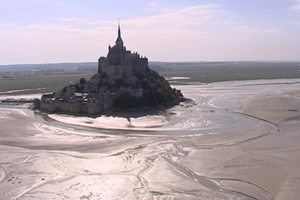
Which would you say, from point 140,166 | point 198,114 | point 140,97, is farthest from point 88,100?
point 140,166

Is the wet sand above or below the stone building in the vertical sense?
below

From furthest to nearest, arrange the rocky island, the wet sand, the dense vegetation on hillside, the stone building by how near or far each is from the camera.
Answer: the stone building < the dense vegetation on hillside < the rocky island < the wet sand

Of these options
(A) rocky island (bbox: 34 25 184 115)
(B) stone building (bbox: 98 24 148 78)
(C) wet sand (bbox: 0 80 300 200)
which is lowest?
(C) wet sand (bbox: 0 80 300 200)

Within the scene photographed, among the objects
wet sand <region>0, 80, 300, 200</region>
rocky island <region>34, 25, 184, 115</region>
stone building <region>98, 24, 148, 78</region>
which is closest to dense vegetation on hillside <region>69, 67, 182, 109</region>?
rocky island <region>34, 25, 184, 115</region>

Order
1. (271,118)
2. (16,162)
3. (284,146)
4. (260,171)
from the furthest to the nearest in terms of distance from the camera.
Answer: (271,118)
(284,146)
(16,162)
(260,171)

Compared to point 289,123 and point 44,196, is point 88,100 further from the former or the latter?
point 44,196

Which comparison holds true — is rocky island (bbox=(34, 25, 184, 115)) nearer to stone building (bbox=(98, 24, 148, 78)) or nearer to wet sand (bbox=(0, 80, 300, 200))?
stone building (bbox=(98, 24, 148, 78))
